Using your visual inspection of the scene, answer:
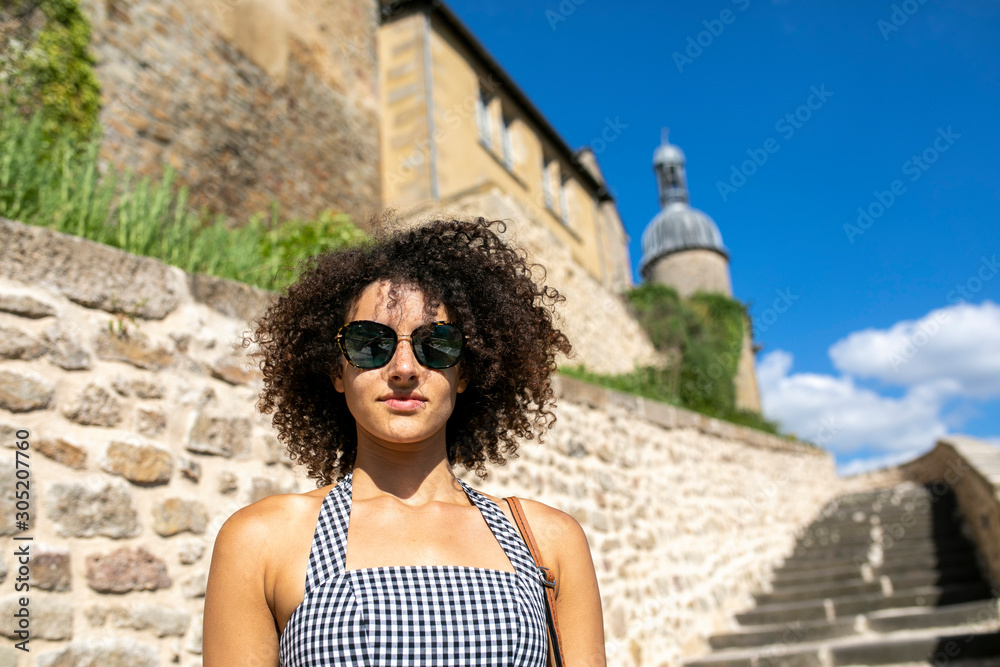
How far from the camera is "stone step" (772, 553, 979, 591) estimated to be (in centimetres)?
702

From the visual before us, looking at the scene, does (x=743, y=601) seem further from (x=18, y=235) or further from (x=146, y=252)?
(x=18, y=235)

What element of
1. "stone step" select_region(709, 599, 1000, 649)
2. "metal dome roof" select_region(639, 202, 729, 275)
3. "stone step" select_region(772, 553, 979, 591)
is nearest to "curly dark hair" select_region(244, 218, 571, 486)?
"stone step" select_region(709, 599, 1000, 649)

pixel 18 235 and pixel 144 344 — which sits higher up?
pixel 18 235

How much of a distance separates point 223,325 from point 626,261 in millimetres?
19070

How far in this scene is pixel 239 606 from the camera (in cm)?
125

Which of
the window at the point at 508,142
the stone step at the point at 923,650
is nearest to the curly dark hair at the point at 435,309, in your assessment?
the stone step at the point at 923,650

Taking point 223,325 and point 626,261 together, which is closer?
point 223,325

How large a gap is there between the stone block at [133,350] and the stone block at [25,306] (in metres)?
0.20

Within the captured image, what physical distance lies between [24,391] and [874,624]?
6.25m

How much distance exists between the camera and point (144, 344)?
106 inches

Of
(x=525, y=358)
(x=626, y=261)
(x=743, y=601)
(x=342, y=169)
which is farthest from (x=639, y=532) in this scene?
(x=626, y=261)

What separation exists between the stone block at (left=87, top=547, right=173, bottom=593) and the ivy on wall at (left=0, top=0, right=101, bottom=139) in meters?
4.32

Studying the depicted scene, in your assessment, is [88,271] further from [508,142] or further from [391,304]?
[508,142]

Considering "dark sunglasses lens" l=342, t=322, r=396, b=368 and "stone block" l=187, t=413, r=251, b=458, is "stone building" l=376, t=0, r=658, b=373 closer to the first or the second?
"stone block" l=187, t=413, r=251, b=458
